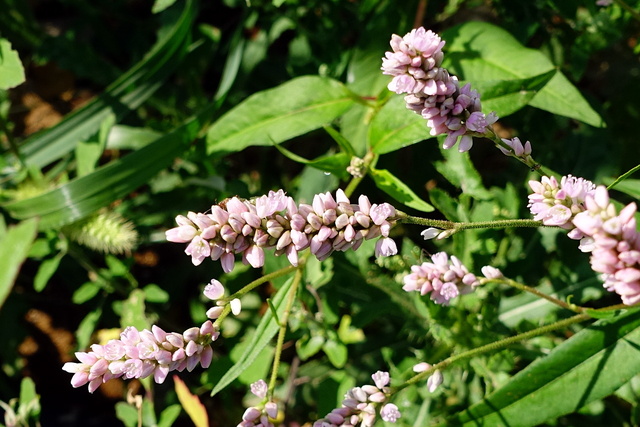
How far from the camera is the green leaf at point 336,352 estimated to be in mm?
2040

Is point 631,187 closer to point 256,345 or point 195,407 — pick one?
point 256,345

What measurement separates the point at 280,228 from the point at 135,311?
4.12 feet

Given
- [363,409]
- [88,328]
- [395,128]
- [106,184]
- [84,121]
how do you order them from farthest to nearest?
1. [84,121]
2. [88,328]
3. [106,184]
4. [395,128]
5. [363,409]

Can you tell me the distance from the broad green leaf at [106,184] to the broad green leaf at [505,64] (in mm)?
867

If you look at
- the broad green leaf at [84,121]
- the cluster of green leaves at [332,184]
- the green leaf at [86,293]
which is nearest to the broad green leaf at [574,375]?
the cluster of green leaves at [332,184]

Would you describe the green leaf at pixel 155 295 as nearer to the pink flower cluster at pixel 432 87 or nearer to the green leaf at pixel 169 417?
the green leaf at pixel 169 417

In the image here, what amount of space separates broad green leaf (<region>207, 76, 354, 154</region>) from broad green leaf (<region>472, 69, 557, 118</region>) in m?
0.44

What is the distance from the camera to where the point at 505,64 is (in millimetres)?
1915

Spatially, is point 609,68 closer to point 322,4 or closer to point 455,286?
point 322,4

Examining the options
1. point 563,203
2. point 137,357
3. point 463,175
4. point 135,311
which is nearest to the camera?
point 563,203

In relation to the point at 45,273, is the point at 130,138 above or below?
above

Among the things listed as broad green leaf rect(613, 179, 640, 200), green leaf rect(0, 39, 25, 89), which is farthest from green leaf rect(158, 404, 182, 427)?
broad green leaf rect(613, 179, 640, 200)

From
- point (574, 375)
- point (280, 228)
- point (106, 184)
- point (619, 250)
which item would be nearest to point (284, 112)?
point (106, 184)

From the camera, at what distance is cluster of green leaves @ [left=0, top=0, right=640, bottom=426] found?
1.76m
